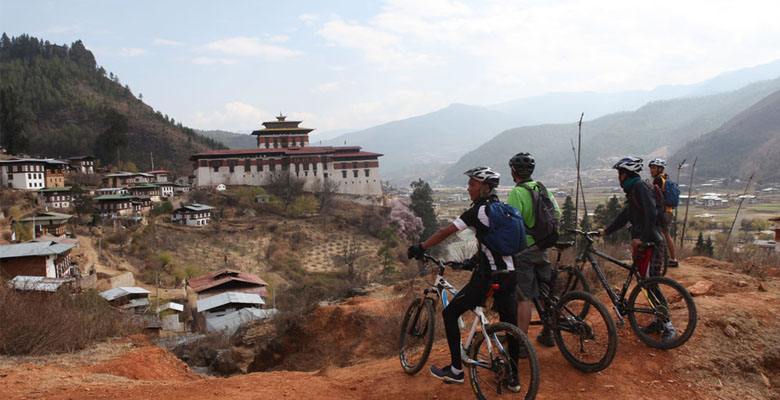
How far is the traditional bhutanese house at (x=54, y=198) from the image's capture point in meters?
44.9

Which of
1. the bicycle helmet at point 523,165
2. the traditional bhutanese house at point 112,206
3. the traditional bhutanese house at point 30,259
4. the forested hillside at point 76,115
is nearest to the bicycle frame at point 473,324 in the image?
the bicycle helmet at point 523,165

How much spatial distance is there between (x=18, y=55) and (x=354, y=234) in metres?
109

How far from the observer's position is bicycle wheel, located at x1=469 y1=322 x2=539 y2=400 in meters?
3.64

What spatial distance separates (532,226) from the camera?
456cm

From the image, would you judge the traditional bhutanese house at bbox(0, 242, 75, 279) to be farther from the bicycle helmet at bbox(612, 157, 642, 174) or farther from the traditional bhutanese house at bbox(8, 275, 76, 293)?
the bicycle helmet at bbox(612, 157, 642, 174)

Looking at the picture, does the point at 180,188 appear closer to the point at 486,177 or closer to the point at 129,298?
the point at 129,298

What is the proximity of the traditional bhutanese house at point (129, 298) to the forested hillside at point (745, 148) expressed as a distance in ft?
263

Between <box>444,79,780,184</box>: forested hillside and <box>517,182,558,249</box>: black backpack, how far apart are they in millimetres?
142013

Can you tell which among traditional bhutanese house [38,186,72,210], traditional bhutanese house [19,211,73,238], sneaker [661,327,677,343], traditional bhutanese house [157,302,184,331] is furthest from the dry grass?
traditional bhutanese house [38,186,72,210]

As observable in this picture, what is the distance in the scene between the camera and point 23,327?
7031mm

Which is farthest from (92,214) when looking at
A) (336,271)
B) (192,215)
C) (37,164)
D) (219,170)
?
(336,271)

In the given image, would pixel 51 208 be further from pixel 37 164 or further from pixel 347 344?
pixel 347 344

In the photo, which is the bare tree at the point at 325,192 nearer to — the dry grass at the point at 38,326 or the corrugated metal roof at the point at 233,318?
the corrugated metal roof at the point at 233,318

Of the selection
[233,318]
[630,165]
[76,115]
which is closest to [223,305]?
[233,318]
